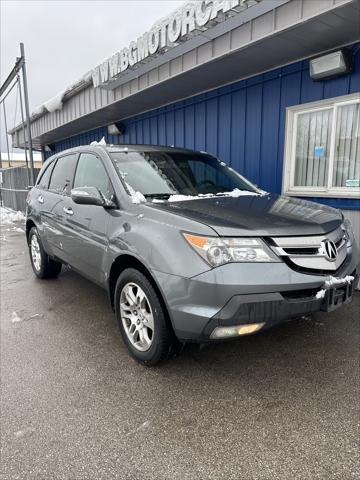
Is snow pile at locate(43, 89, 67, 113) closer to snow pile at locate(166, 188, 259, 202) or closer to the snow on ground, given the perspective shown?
the snow on ground

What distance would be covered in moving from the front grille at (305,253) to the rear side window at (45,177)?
11.8 ft

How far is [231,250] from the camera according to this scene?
7.36 ft

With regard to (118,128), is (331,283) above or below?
below

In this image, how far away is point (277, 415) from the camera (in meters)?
2.25

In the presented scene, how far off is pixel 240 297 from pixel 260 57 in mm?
4103

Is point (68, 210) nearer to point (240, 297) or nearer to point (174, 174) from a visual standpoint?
point (174, 174)

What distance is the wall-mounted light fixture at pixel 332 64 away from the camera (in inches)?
171

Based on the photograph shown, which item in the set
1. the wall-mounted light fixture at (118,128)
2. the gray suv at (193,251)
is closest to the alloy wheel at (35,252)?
the gray suv at (193,251)

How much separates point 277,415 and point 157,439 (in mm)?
775

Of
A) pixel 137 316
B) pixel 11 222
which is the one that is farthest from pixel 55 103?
pixel 137 316

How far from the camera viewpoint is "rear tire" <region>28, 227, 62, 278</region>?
16.4 ft

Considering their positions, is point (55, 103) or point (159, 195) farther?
point (55, 103)

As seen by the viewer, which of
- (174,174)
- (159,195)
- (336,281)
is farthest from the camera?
(174,174)

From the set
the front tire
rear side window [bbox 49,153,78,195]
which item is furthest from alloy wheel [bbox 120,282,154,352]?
rear side window [bbox 49,153,78,195]
